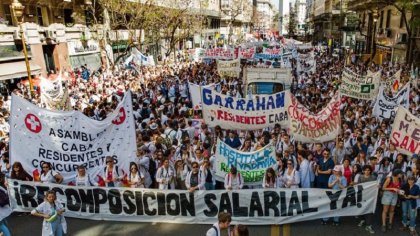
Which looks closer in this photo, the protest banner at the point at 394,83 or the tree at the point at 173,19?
the protest banner at the point at 394,83

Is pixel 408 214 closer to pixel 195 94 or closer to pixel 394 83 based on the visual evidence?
pixel 195 94

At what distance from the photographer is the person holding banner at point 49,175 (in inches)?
315

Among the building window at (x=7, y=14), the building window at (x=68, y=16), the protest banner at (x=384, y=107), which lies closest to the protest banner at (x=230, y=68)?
the protest banner at (x=384, y=107)

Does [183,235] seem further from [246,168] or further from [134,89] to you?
[134,89]

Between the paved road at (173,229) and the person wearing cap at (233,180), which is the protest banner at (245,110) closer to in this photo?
the person wearing cap at (233,180)

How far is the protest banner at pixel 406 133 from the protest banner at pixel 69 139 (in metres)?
5.60

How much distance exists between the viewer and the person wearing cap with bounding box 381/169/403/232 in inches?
289

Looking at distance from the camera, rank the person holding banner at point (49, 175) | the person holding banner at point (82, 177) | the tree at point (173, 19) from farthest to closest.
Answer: the tree at point (173, 19) < the person holding banner at point (49, 175) < the person holding banner at point (82, 177)

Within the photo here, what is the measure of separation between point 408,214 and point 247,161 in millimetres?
3207

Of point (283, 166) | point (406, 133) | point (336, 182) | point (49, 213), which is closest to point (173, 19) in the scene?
point (283, 166)

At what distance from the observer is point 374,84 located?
14.2m

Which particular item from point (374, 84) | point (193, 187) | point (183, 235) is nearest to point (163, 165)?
point (193, 187)

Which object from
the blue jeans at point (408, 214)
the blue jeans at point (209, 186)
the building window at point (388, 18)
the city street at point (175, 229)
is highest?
the building window at point (388, 18)

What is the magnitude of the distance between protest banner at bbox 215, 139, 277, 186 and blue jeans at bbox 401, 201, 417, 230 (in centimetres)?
255
